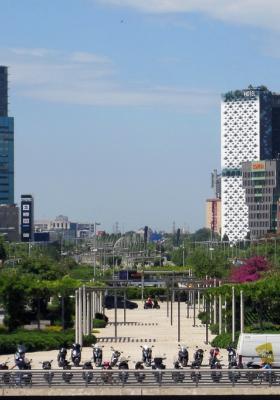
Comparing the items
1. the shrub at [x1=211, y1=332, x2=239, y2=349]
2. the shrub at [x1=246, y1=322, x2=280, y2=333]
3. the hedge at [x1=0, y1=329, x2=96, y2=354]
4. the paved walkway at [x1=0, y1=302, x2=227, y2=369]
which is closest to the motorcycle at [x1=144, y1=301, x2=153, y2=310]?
the paved walkway at [x1=0, y1=302, x2=227, y2=369]

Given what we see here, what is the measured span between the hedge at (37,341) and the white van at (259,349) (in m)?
15.5

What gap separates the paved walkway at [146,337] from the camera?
244 ft

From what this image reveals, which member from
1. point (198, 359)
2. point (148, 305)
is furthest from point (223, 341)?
point (148, 305)

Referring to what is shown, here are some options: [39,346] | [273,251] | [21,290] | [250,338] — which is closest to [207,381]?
[250,338]

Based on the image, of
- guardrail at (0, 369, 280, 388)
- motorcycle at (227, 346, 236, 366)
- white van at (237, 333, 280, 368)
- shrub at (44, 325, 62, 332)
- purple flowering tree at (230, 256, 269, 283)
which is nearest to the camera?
guardrail at (0, 369, 280, 388)

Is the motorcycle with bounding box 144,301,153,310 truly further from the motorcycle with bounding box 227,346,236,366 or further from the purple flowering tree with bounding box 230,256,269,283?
the motorcycle with bounding box 227,346,236,366

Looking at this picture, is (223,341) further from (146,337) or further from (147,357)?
(147,357)

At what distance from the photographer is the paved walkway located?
2931 inches

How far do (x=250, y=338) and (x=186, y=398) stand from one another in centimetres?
1399

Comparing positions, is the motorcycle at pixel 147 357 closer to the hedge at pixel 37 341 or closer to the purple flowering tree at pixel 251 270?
the hedge at pixel 37 341

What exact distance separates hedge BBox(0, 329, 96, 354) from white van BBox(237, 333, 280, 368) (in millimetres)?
15484

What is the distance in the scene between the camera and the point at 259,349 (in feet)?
209

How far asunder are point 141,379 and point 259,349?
13435mm

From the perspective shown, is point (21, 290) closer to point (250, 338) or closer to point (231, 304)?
point (231, 304)
